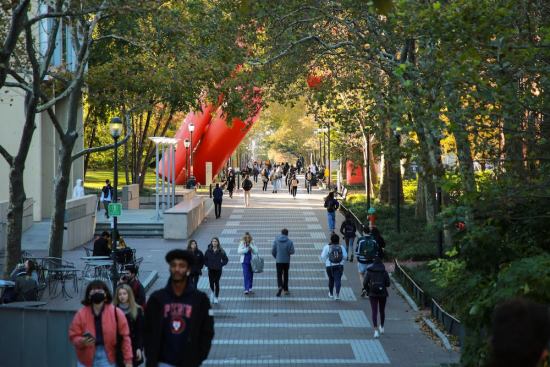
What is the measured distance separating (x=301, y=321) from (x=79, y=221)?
12127mm

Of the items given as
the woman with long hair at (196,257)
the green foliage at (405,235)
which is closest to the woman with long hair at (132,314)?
the woman with long hair at (196,257)

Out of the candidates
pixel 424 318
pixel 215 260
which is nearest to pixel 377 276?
pixel 424 318

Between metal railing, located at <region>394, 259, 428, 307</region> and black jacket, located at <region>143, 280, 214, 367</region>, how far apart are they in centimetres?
1119

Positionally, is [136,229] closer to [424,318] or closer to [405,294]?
[405,294]

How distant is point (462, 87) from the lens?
11.1 metres

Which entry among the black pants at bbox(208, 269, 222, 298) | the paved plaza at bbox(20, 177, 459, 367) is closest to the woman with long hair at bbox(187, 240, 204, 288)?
the black pants at bbox(208, 269, 222, 298)

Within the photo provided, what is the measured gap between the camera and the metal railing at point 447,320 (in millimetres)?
13469

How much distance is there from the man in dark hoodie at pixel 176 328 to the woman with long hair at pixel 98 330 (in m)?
1.63

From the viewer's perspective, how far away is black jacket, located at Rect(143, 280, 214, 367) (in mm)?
5676

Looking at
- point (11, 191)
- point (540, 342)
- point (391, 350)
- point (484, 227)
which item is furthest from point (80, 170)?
point (540, 342)

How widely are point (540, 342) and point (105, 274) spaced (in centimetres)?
1593

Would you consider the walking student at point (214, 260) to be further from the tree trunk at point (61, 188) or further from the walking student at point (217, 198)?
the walking student at point (217, 198)

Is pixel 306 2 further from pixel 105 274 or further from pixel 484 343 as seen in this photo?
pixel 484 343

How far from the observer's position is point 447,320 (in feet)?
46.1
